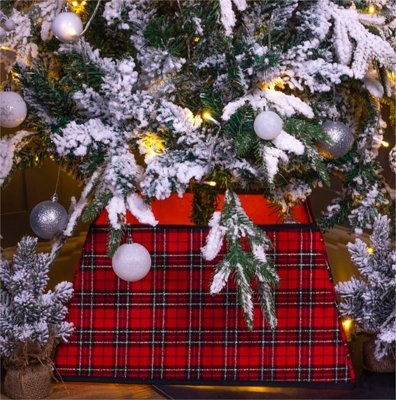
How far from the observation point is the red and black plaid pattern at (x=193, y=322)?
1033mm

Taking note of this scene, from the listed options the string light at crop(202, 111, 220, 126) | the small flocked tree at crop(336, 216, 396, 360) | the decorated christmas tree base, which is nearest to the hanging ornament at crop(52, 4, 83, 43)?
the string light at crop(202, 111, 220, 126)

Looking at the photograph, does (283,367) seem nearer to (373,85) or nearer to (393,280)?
(393,280)

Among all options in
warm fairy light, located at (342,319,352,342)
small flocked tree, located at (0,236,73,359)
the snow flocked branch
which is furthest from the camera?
warm fairy light, located at (342,319,352,342)

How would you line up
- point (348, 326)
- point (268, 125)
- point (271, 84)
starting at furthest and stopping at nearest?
point (348, 326) → point (271, 84) → point (268, 125)

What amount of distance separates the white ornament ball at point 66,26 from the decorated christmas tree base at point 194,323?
0.37 metres

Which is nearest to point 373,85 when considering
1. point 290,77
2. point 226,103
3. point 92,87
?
point 290,77

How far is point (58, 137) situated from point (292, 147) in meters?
0.39

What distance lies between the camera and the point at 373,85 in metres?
1.00

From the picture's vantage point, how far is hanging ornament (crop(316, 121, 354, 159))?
99cm

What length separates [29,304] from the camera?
0.94 meters

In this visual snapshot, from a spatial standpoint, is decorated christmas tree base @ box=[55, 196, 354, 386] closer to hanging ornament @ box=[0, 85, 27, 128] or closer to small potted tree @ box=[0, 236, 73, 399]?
small potted tree @ box=[0, 236, 73, 399]

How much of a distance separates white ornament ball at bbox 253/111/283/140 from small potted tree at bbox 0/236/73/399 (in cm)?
46

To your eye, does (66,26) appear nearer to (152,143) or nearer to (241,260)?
(152,143)

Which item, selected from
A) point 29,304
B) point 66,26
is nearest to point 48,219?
point 29,304
